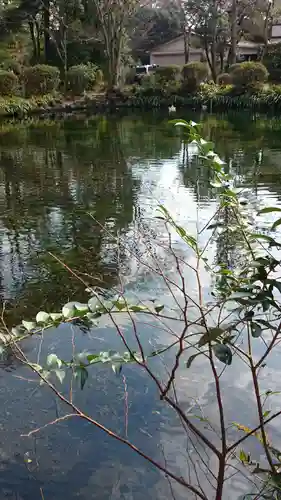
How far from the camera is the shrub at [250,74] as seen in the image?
2214cm

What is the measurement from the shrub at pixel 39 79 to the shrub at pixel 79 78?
4.17 ft

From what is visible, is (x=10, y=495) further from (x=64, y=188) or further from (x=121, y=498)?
(x=64, y=188)

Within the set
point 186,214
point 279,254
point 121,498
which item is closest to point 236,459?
point 121,498

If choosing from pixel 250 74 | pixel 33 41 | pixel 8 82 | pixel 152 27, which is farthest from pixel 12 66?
pixel 152 27

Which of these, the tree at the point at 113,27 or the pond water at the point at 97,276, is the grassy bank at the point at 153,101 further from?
the pond water at the point at 97,276

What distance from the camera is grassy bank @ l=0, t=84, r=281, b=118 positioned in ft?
68.3

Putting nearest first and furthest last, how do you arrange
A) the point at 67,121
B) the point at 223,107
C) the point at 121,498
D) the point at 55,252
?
the point at 121,498 < the point at 55,252 < the point at 67,121 < the point at 223,107

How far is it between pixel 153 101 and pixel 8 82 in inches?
255

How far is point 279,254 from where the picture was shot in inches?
199

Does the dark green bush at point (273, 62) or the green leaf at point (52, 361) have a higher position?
the dark green bush at point (273, 62)

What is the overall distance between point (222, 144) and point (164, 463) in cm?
1117

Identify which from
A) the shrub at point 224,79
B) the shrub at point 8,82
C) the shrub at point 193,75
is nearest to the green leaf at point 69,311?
the shrub at point 8,82

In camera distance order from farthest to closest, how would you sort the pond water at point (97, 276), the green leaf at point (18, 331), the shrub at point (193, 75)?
the shrub at point (193, 75) < the pond water at point (97, 276) < the green leaf at point (18, 331)

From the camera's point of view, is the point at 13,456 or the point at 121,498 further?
the point at 13,456
